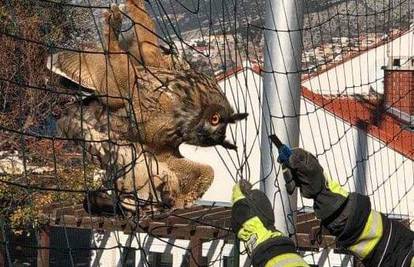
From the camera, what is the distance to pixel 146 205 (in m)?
2.06

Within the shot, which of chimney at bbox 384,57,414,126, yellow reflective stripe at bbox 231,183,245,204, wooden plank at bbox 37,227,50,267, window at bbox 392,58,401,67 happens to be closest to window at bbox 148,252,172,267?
wooden plank at bbox 37,227,50,267

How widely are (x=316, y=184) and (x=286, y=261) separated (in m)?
0.27

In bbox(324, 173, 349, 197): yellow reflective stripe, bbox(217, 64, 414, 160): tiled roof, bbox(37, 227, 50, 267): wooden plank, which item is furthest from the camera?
bbox(37, 227, 50, 267): wooden plank

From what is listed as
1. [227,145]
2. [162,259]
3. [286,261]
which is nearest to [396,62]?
[162,259]

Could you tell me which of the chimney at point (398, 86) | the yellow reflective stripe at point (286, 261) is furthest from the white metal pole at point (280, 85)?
the chimney at point (398, 86)

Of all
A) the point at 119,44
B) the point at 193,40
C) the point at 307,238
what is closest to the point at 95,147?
the point at 119,44

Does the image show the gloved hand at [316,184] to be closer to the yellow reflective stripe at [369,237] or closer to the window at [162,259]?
the yellow reflective stripe at [369,237]

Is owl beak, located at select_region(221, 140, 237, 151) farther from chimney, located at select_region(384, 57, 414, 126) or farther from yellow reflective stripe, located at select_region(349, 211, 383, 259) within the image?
chimney, located at select_region(384, 57, 414, 126)

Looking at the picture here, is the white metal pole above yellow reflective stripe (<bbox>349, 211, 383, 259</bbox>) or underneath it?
above

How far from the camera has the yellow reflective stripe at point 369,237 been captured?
228 centimetres

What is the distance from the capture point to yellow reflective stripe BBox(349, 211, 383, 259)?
228 cm

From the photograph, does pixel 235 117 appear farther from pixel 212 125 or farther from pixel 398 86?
pixel 398 86

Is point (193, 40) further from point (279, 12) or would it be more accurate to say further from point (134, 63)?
point (134, 63)

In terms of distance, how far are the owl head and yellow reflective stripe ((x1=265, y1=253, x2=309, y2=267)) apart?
263 mm
